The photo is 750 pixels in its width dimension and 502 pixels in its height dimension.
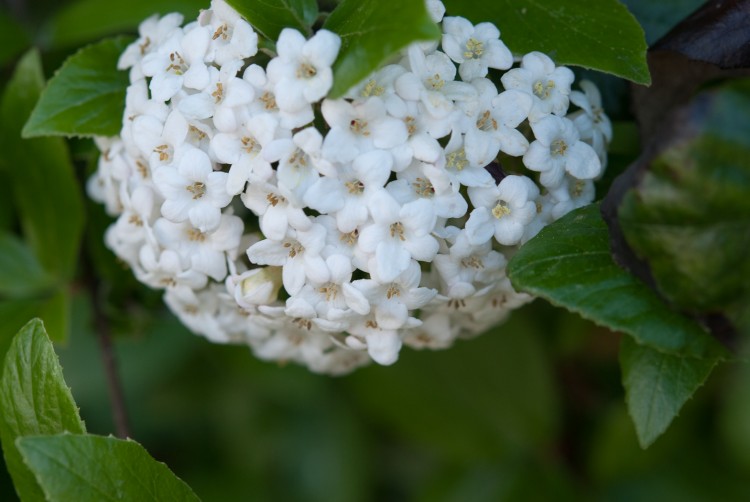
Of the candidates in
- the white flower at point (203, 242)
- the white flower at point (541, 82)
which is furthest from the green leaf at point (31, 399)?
the white flower at point (541, 82)


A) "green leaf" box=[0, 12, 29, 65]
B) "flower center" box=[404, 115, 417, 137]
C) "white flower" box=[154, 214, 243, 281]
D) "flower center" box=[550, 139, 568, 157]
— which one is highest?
"flower center" box=[404, 115, 417, 137]

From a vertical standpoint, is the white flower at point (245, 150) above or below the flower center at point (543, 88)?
above

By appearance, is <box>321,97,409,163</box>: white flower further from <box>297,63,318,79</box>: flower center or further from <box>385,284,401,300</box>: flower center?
<box>385,284,401,300</box>: flower center

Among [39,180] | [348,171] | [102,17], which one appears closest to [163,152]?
[348,171]

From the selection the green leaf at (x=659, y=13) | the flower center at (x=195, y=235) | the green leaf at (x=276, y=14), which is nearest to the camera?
the green leaf at (x=276, y=14)

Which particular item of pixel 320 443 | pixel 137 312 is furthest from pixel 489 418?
pixel 137 312

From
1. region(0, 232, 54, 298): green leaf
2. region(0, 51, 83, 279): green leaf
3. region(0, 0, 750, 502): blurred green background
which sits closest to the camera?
region(0, 51, 83, 279): green leaf

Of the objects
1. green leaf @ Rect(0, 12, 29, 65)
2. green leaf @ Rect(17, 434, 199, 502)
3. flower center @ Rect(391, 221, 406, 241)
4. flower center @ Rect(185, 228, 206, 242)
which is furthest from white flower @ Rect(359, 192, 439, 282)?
Result: green leaf @ Rect(0, 12, 29, 65)

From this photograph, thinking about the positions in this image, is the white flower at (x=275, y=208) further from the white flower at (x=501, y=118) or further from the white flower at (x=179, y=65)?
the white flower at (x=501, y=118)
